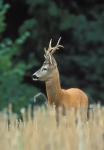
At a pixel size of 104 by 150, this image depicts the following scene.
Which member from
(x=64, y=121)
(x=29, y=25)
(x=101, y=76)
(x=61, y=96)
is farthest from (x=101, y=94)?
(x=64, y=121)

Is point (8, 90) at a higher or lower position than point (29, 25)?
lower

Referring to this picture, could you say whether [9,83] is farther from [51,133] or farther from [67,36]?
[51,133]

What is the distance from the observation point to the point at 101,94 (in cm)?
1983

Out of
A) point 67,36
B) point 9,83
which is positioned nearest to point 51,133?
point 9,83

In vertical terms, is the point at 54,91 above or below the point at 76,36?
below

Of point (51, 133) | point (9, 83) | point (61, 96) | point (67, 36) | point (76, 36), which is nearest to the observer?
point (51, 133)

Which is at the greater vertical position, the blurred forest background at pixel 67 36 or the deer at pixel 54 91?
the blurred forest background at pixel 67 36

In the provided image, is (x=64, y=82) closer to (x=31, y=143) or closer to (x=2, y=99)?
(x=2, y=99)

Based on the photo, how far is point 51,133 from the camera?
5141mm

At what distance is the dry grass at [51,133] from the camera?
5.09 m

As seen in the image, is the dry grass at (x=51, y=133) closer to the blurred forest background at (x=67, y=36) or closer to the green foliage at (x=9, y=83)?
the green foliage at (x=9, y=83)

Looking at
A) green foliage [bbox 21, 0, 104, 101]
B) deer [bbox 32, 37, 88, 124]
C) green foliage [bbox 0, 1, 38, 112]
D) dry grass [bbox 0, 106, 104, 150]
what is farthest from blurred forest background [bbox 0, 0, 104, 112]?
dry grass [bbox 0, 106, 104, 150]

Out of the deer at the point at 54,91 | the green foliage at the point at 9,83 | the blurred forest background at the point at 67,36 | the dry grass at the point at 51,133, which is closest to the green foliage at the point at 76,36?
the blurred forest background at the point at 67,36

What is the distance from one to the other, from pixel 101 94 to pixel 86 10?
2.46m
